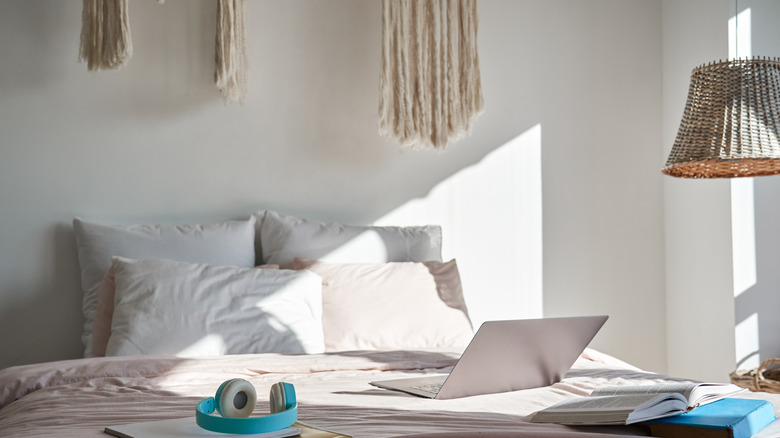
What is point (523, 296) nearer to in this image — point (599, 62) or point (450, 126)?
point (450, 126)

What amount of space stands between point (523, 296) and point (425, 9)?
1.30 metres

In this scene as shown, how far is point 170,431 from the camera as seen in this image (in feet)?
4.16

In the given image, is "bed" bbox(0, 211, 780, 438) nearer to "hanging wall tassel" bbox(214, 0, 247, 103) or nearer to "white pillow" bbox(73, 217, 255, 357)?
"white pillow" bbox(73, 217, 255, 357)

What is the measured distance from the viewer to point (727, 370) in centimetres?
304

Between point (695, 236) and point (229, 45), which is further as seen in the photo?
point (695, 236)

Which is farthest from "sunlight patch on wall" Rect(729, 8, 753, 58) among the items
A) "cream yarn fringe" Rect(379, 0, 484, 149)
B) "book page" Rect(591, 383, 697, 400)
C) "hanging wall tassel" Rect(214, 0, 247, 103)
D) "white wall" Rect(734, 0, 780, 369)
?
"book page" Rect(591, 383, 697, 400)

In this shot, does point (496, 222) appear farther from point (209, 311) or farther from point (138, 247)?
point (138, 247)

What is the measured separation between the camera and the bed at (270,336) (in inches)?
60.6

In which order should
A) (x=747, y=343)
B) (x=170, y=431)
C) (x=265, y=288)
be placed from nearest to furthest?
(x=170, y=431)
(x=265, y=288)
(x=747, y=343)

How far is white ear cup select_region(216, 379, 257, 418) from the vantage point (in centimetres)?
125

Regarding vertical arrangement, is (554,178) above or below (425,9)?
below

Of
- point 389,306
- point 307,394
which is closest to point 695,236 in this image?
point 389,306

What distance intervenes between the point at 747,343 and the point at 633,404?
6.44ft

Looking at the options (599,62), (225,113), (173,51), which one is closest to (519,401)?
(225,113)
